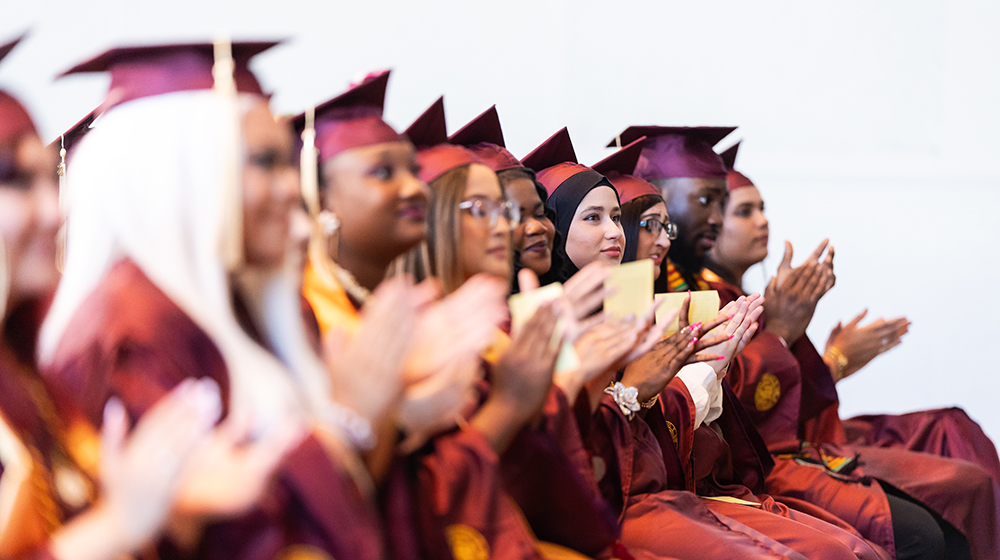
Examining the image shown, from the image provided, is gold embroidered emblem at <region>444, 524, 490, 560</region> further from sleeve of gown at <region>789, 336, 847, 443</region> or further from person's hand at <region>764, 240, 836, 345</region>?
sleeve of gown at <region>789, 336, 847, 443</region>

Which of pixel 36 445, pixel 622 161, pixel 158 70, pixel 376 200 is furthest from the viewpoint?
pixel 622 161

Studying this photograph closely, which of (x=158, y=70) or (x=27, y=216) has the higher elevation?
(x=158, y=70)

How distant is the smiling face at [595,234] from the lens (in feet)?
10.4

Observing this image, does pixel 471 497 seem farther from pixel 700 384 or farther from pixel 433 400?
pixel 700 384

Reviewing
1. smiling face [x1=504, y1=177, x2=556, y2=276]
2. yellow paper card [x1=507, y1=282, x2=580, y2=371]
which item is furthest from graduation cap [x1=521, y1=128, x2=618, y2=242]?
yellow paper card [x1=507, y1=282, x2=580, y2=371]

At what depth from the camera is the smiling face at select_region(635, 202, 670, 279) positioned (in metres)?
3.52

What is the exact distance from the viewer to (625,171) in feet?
12.0

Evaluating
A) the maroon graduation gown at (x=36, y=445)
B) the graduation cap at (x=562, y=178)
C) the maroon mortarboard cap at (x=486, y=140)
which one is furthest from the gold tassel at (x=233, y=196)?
the graduation cap at (x=562, y=178)

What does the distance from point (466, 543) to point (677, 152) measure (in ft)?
8.24

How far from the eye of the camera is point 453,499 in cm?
182

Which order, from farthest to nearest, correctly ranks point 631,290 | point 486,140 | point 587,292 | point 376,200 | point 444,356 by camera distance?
point 486,140 → point 631,290 → point 587,292 → point 376,200 → point 444,356

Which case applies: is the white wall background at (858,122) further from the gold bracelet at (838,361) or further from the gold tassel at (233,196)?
the gold tassel at (233,196)

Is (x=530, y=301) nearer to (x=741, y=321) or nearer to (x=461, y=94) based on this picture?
(x=741, y=321)

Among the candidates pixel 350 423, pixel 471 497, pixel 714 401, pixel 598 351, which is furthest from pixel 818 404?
pixel 350 423
